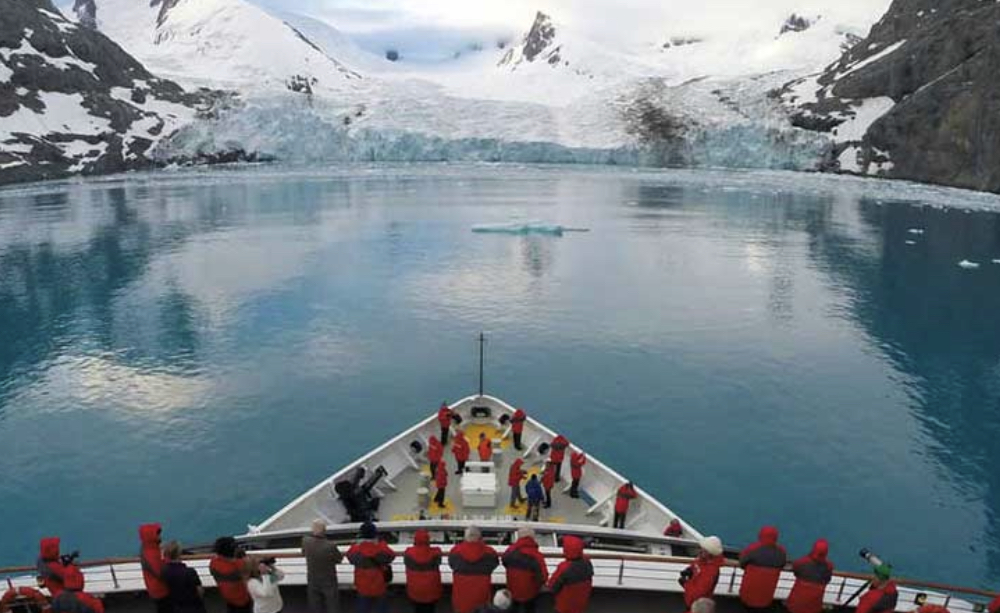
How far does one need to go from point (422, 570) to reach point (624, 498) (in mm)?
9260

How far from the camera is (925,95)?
5143 inches

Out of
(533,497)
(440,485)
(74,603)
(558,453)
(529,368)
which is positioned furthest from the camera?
(529,368)

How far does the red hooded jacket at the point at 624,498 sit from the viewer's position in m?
18.9

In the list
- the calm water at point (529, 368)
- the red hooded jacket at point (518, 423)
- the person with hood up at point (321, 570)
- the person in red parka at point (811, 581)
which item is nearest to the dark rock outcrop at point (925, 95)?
the calm water at point (529, 368)

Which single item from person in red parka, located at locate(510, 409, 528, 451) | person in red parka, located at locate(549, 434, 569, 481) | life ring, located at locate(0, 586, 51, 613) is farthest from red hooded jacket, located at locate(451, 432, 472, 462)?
life ring, located at locate(0, 586, 51, 613)

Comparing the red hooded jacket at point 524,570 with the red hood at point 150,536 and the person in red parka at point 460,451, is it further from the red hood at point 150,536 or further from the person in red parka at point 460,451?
the person in red parka at point 460,451

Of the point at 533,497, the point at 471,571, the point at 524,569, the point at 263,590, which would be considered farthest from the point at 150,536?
the point at 533,497

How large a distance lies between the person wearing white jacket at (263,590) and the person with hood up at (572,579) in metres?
4.30

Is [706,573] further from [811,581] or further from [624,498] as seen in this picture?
[624,498]

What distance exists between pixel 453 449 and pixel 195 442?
12.4m

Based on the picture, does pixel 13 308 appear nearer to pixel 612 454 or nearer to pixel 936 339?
pixel 612 454

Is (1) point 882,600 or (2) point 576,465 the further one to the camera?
(2) point 576,465

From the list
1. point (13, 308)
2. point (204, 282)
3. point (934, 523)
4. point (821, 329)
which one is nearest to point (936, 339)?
point (821, 329)

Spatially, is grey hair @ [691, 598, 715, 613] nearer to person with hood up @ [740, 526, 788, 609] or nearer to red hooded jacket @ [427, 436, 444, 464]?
person with hood up @ [740, 526, 788, 609]
